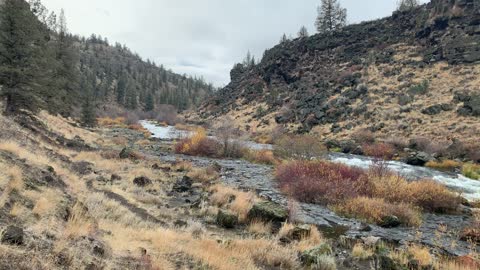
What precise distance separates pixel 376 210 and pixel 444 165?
58.3ft

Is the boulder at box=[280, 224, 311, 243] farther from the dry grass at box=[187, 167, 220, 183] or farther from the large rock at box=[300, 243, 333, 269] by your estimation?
the dry grass at box=[187, 167, 220, 183]

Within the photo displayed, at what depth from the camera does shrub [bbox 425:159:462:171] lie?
28.4 metres

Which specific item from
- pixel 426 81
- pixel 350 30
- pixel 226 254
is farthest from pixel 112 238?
pixel 350 30

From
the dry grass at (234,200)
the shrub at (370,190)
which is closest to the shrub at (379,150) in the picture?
the shrub at (370,190)

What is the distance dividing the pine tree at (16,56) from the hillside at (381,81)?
109ft

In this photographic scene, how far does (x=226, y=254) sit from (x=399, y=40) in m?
67.2

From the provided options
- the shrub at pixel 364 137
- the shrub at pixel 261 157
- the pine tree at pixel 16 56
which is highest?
the pine tree at pixel 16 56

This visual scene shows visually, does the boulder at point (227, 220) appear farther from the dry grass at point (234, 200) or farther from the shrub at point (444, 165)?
the shrub at point (444, 165)

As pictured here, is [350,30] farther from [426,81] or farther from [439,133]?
[439,133]

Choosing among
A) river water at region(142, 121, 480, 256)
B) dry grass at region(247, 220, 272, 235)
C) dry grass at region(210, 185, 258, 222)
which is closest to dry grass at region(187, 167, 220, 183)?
river water at region(142, 121, 480, 256)

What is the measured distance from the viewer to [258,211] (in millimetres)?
12562

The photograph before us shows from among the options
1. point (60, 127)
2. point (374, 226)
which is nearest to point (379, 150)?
point (374, 226)

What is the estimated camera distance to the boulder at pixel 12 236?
4980 millimetres

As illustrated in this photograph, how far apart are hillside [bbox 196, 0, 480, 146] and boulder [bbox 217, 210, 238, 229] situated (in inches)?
1144
